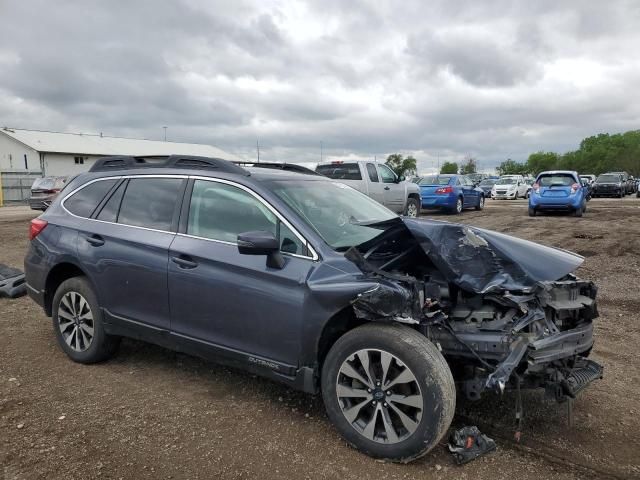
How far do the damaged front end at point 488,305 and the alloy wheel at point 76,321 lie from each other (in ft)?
8.25

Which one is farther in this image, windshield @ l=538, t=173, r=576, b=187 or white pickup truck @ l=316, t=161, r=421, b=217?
windshield @ l=538, t=173, r=576, b=187

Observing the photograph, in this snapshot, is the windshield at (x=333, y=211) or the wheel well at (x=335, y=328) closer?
the wheel well at (x=335, y=328)

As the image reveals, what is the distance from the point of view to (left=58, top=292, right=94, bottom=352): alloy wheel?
436cm

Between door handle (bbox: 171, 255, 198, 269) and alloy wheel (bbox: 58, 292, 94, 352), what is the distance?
3.78 ft

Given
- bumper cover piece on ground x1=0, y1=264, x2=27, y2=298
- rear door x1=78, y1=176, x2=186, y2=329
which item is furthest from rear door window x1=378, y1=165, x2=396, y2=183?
rear door x1=78, y1=176, x2=186, y2=329

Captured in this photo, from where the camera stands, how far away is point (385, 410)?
117 inches

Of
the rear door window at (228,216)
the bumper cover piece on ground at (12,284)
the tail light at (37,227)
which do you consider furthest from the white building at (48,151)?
the rear door window at (228,216)

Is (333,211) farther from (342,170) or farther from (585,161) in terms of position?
(585,161)

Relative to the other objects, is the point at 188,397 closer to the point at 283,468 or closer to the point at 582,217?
the point at 283,468

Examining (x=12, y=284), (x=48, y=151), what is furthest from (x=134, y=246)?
(x=48, y=151)

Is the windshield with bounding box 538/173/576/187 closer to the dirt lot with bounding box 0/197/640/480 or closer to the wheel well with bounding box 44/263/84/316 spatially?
the dirt lot with bounding box 0/197/640/480

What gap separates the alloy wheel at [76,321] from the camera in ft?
14.3

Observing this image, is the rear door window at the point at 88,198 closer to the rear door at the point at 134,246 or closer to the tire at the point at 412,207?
the rear door at the point at 134,246

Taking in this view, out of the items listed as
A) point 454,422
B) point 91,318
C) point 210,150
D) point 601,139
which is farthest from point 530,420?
point 601,139
